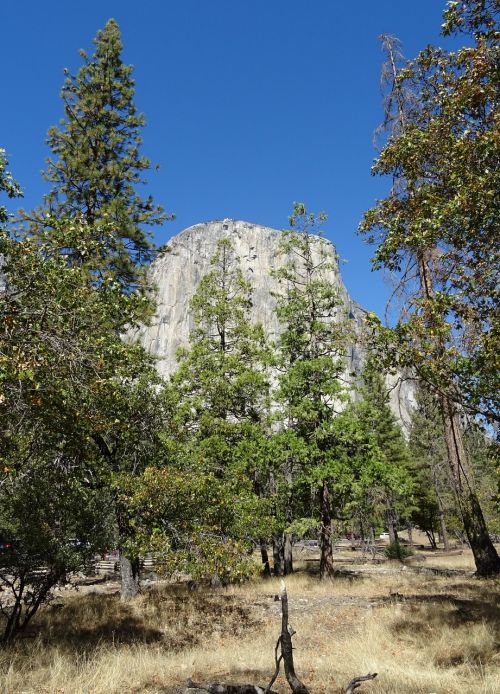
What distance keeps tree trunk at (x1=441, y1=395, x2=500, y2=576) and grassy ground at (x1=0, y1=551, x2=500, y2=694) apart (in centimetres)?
79

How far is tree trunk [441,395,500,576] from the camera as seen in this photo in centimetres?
1499

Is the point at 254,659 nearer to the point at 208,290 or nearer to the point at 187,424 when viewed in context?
the point at 187,424

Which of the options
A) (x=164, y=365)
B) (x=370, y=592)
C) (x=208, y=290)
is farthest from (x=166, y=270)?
(x=370, y=592)

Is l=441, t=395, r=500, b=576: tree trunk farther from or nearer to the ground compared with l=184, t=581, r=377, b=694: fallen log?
farther from the ground

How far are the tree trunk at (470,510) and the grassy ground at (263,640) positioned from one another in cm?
79

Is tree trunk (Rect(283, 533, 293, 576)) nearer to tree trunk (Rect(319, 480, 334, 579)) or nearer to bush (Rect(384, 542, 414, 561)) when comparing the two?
tree trunk (Rect(319, 480, 334, 579))

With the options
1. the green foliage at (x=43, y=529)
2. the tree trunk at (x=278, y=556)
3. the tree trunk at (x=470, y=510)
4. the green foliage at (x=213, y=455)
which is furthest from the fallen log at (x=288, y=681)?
the tree trunk at (x=278, y=556)

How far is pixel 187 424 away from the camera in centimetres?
1850

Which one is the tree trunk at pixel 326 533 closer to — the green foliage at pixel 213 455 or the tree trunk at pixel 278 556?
the green foliage at pixel 213 455

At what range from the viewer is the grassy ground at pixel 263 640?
285 inches

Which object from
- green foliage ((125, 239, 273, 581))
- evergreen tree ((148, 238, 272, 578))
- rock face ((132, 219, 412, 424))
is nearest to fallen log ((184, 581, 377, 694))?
green foliage ((125, 239, 273, 581))

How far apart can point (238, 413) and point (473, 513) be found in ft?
29.5

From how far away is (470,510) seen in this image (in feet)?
49.2

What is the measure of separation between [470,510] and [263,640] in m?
7.80
